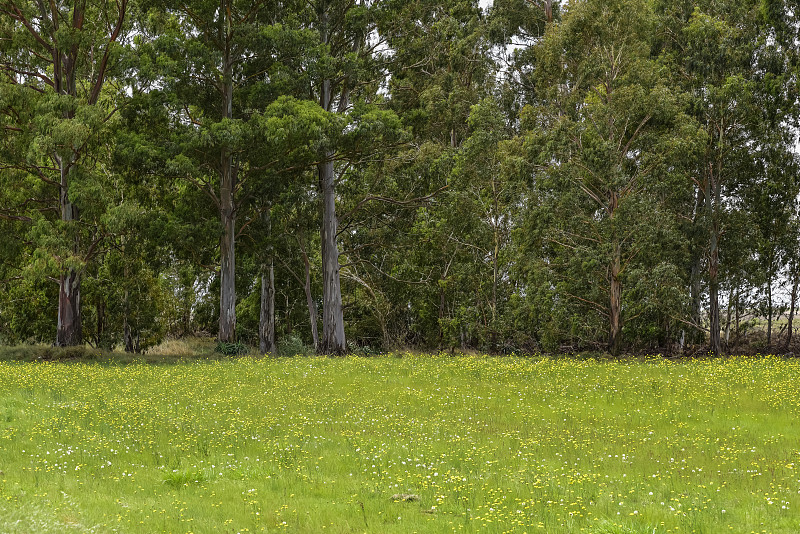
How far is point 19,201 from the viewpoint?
31812mm

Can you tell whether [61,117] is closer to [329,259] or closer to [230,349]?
[230,349]

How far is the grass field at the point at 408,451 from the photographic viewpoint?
841 cm

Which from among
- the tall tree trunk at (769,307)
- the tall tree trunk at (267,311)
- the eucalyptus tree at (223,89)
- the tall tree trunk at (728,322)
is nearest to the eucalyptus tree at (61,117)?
the eucalyptus tree at (223,89)

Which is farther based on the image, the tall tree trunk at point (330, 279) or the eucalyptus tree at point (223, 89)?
Result: the tall tree trunk at point (330, 279)

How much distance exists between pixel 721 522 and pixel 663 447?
425 cm

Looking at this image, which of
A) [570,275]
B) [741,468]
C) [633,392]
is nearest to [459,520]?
[741,468]

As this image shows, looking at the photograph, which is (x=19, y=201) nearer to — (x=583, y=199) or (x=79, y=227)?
(x=79, y=227)

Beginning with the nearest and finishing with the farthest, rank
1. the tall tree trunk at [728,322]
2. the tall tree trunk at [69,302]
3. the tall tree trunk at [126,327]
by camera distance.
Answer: the tall tree trunk at [69,302] → the tall tree trunk at [728,322] → the tall tree trunk at [126,327]

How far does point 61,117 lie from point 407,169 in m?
14.7

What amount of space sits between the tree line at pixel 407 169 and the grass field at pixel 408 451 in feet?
31.0

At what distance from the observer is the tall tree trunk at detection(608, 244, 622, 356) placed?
28.8m

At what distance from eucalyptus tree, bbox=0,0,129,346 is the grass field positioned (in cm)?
911

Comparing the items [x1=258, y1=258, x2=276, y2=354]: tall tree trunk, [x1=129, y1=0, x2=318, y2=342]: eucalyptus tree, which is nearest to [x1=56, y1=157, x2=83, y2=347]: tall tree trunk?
[x1=129, y1=0, x2=318, y2=342]: eucalyptus tree

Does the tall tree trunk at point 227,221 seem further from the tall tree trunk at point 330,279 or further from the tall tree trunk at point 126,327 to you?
the tall tree trunk at point 126,327
